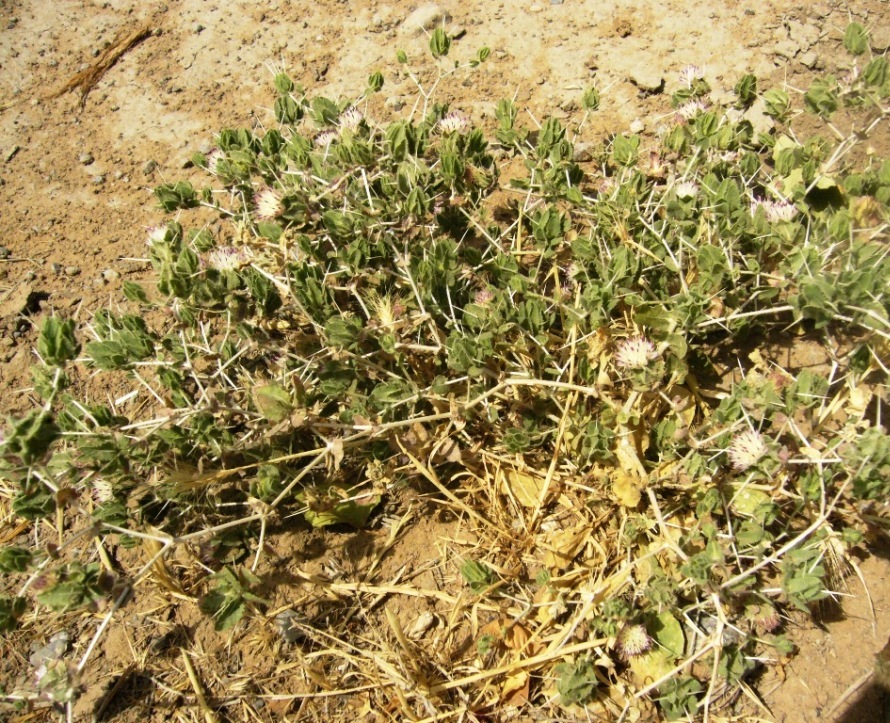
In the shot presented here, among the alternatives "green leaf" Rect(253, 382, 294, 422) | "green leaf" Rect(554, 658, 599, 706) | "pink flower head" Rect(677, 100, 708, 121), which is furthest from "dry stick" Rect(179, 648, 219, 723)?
"pink flower head" Rect(677, 100, 708, 121)

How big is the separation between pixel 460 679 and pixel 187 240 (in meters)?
1.63

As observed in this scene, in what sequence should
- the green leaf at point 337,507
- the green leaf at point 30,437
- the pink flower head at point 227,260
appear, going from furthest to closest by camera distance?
the pink flower head at point 227,260, the green leaf at point 337,507, the green leaf at point 30,437

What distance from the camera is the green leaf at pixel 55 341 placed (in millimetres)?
1858

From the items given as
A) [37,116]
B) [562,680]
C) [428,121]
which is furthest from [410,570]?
[37,116]

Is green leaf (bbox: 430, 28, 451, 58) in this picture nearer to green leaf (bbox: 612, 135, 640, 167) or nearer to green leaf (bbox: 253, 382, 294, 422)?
green leaf (bbox: 612, 135, 640, 167)

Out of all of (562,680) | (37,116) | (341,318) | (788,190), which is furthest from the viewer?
(37,116)

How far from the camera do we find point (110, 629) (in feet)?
7.16

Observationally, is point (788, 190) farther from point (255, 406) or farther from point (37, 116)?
point (37, 116)

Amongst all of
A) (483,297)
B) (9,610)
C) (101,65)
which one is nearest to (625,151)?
(483,297)

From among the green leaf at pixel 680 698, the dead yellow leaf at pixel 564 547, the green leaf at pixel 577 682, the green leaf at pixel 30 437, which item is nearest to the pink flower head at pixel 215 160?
the green leaf at pixel 30 437

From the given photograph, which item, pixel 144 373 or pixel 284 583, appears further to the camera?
pixel 144 373

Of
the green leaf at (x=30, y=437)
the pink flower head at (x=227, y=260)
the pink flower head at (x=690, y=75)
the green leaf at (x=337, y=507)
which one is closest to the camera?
the green leaf at (x=30, y=437)

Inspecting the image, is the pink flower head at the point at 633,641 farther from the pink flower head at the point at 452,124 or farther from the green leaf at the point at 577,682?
the pink flower head at the point at 452,124

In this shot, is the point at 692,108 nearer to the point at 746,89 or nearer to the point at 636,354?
the point at 746,89
